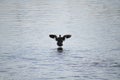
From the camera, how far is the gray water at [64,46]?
2673 cm

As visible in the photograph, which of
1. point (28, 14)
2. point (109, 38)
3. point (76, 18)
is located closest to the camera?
point (109, 38)

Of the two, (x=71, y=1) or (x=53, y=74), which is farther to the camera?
(x=71, y=1)

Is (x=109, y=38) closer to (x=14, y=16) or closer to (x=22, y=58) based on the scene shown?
(x=22, y=58)

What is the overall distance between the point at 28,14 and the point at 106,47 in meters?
23.0

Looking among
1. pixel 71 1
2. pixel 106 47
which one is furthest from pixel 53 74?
pixel 71 1

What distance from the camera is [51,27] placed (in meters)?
43.6

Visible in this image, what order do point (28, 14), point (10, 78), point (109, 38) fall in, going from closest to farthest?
1. point (10, 78)
2. point (109, 38)
3. point (28, 14)

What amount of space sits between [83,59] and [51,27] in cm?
1422

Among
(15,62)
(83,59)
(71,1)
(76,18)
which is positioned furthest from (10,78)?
(71,1)

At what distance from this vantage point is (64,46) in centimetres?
3388

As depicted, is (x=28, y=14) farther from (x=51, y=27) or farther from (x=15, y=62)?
(x=15, y=62)

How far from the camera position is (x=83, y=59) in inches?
1167

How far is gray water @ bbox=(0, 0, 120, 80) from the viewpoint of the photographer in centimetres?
2673

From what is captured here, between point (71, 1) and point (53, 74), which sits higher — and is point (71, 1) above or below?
below
